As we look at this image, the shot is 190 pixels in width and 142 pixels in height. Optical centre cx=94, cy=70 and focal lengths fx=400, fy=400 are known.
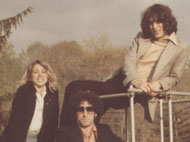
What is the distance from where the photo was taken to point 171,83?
2.98m

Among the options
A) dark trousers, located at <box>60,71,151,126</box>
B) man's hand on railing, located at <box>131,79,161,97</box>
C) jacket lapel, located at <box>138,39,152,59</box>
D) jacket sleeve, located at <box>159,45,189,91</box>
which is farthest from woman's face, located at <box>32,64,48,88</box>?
jacket sleeve, located at <box>159,45,189,91</box>

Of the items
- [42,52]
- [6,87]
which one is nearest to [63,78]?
Answer: [42,52]

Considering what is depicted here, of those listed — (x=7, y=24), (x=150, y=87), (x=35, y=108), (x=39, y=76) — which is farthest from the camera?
(x=7, y=24)

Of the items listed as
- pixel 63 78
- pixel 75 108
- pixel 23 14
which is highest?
pixel 63 78

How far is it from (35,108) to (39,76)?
0.32 m

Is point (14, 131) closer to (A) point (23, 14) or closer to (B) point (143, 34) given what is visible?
(B) point (143, 34)

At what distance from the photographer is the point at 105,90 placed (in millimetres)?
3154

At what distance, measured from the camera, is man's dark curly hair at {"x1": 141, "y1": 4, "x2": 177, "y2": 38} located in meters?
3.08

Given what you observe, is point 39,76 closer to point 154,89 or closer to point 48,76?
point 48,76

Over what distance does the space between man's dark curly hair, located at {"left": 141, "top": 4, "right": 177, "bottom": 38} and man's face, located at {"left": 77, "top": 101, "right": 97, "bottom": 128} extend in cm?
80

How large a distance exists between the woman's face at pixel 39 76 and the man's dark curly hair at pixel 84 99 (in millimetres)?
677

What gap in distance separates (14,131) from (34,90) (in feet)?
1.31

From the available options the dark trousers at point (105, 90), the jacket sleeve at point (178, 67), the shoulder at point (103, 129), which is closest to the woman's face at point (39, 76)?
the dark trousers at point (105, 90)

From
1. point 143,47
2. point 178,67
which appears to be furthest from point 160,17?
point 178,67
